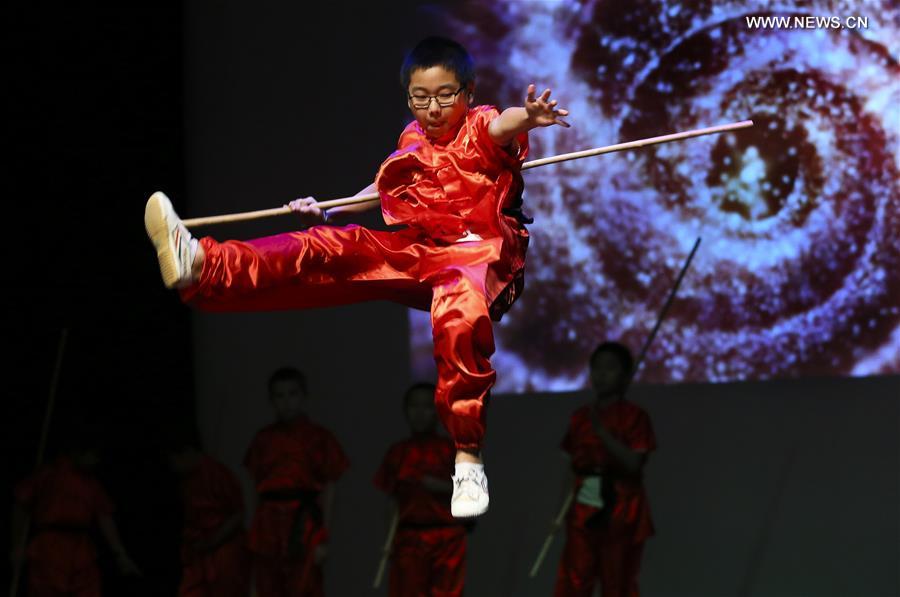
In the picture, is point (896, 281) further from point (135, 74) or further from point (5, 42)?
point (5, 42)

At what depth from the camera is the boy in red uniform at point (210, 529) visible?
16.3 feet

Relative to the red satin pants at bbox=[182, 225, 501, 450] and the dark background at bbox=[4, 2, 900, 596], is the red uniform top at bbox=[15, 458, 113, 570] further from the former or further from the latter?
the red satin pants at bbox=[182, 225, 501, 450]

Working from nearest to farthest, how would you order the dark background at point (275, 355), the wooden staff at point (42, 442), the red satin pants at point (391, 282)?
the red satin pants at point (391, 282), the wooden staff at point (42, 442), the dark background at point (275, 355)

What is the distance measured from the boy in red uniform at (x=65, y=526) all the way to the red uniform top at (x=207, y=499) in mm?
283

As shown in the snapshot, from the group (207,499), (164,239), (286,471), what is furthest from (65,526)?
(164,239)

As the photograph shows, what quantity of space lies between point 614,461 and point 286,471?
1.19m

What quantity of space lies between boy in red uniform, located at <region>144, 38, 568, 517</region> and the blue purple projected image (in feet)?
7.23

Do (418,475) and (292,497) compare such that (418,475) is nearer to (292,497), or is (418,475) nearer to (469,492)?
(292,497)

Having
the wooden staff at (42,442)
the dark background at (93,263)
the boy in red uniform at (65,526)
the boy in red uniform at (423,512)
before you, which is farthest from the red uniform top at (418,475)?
the wooden staff at (42,442)

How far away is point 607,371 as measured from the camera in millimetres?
4641

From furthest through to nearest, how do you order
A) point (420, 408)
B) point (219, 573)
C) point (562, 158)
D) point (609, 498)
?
point (219, 573)
point (420, 408)
point (609, 498)
point (562, 158)

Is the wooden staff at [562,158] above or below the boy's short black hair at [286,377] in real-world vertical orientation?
above

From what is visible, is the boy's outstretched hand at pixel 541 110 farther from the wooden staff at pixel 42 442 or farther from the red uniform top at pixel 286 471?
the wooden staff at pixel 42 442

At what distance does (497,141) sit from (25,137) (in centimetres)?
291
